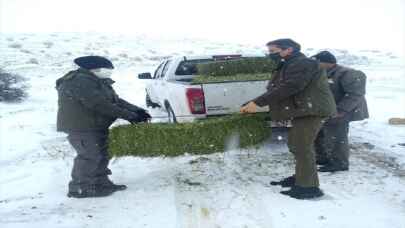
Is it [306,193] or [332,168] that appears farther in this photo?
[332,168]

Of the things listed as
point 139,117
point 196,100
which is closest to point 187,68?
point 196,100

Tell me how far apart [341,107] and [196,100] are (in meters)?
2.07

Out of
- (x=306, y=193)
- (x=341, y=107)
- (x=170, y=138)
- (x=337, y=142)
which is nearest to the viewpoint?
(x=306, y=193)

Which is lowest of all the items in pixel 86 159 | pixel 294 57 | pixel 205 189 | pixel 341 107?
pixel 205 189

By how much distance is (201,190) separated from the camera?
18.9 feet

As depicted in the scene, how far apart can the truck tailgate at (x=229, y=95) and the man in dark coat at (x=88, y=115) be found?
133 cm

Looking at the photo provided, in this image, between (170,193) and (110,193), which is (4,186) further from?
(170,193)

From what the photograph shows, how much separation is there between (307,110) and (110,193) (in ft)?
8.72

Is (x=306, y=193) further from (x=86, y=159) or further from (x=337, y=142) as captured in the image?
(x=86, y=159)

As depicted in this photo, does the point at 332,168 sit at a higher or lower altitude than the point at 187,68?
lower

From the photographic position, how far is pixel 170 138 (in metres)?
5.66

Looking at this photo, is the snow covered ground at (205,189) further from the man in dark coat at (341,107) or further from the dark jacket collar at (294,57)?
the dark jacket collar at (294,57)

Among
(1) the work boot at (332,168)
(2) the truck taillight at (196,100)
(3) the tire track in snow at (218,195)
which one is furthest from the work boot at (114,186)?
(1) the work boot at (332,168)

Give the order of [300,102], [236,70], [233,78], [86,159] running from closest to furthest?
[300,102] < [86,159] < [233,78] < [236,70]
